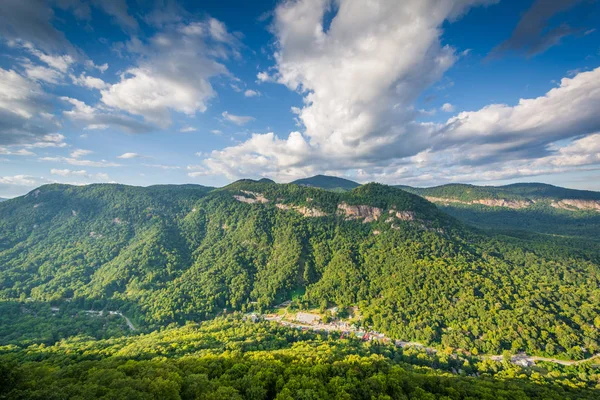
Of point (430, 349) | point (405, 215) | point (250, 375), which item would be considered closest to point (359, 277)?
point (430, 349)

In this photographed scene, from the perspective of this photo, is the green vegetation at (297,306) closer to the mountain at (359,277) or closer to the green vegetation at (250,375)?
the green vegetation at (250,375)

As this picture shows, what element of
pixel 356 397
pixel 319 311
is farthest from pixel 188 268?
pixel 356 397

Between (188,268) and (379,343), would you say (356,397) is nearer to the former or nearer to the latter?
(379,343)

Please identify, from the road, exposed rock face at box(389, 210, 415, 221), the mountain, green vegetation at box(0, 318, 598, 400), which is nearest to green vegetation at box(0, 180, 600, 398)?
green vegetation at box(0, 318, 598, 400)

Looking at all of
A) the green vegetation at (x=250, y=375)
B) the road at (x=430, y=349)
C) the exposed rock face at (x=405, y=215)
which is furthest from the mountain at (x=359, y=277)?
the green vegetation at (x=250, y=375)

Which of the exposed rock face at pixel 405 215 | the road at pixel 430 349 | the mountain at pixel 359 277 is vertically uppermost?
the exposed rock face at pixel 405 215

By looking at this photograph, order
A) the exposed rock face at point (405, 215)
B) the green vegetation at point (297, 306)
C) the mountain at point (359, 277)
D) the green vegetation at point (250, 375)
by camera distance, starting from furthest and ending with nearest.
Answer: the exposed rock face at point (405, 215)
the mountain at point (359, 277)
the green vegetation at point (297, 306)
the green vegetation at point (250, 375)

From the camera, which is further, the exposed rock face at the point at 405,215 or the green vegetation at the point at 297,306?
the exposed rock face at the point at 405,215
